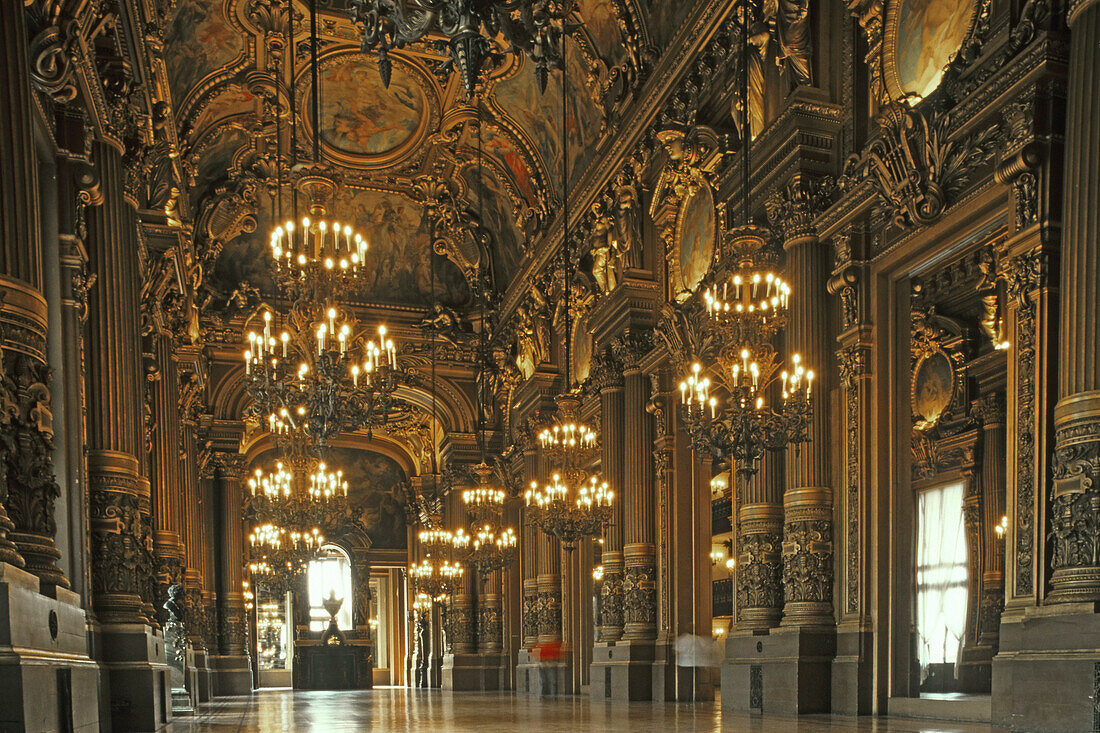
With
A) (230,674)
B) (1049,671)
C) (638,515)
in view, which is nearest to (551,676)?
(638,515)

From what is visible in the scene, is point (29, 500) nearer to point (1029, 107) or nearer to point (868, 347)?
point (1029, 107)

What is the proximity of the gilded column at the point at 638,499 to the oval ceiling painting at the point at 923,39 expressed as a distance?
7.10m

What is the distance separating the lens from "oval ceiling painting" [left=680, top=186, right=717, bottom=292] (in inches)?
573

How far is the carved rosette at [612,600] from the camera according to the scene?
17141 millimetres

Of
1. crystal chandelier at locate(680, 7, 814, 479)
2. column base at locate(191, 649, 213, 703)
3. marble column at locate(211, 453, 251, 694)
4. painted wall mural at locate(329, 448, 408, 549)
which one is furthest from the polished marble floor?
painted wall mural at locate(329, 448, 408, 549)

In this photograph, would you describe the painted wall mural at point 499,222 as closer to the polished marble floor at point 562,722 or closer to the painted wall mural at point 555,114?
the painted wall mural at point 555,114

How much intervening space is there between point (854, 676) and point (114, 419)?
24.8 feet

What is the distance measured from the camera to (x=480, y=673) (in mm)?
27188

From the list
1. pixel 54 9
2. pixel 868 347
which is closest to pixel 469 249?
pixel 868 347

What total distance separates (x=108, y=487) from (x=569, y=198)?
12.7 m

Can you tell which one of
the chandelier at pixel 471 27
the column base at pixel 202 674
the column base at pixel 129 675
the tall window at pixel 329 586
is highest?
the tall window at pixel 329 586

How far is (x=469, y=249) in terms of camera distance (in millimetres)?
26250

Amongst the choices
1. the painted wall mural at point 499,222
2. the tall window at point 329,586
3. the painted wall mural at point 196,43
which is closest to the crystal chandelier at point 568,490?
the painted wall mural at point 196,43

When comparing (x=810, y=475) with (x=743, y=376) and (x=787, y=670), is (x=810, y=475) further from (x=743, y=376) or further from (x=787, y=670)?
(x=743, y=376)
